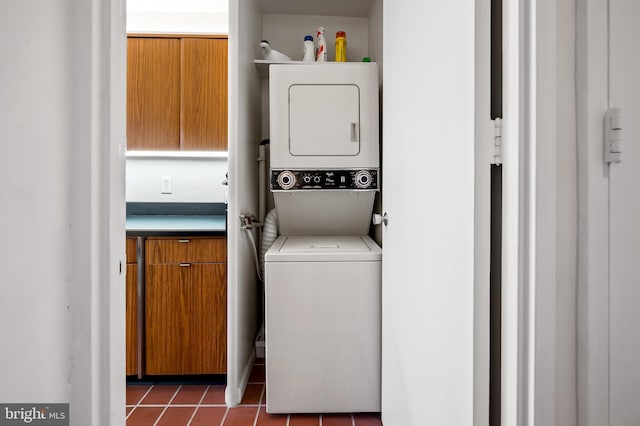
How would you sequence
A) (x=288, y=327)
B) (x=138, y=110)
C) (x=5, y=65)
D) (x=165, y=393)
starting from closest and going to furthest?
(x=5, y=65) → (x=288, y=327) → (x=165, y=393) → (x=138, y=110)

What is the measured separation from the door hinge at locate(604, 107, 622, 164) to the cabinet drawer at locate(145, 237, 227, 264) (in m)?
1.87

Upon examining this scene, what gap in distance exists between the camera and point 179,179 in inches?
107

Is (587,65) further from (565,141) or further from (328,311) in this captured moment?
(328,311)

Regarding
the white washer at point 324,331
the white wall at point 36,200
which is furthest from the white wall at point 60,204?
the white washer at point 324,331

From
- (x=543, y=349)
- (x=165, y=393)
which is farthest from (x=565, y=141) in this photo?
(x=165, y=393)

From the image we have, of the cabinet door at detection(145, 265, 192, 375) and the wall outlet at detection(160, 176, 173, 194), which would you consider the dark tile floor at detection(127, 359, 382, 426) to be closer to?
the cabinet door at detection(145, 265, 192, 375)

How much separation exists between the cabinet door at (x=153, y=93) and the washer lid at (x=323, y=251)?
1279mm

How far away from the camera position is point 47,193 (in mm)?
743

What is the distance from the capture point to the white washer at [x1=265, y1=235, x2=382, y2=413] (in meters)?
1.74

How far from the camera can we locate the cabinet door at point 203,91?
2418 millimetres

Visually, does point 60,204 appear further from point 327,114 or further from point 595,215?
point 327,114

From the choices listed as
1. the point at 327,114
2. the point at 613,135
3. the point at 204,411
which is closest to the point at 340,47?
the point at 327,114

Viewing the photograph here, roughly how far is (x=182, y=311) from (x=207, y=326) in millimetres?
180

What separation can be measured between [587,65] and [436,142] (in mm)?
402
